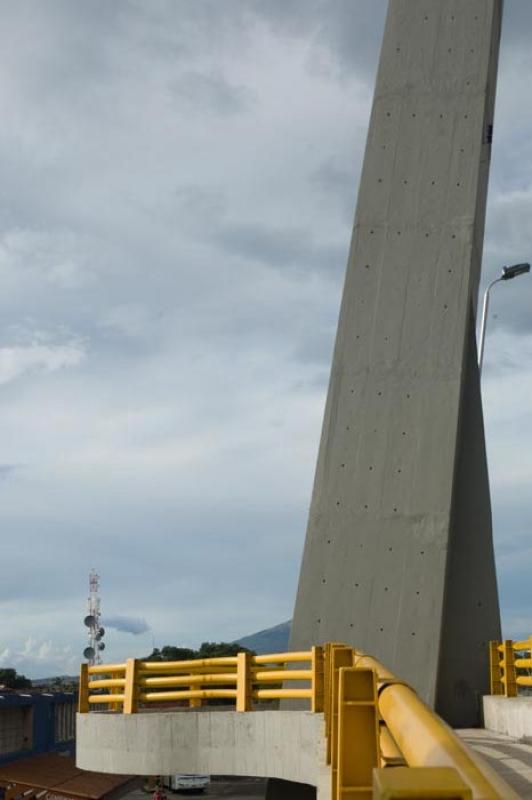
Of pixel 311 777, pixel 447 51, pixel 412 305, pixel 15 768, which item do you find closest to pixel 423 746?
pixel 311 777

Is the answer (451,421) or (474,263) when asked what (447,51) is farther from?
(451,421)

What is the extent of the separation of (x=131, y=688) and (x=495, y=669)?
4.99 meters

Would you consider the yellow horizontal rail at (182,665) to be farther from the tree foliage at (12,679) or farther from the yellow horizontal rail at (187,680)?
the tree foliage at (12,679)

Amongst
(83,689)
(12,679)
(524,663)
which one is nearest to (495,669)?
(524,663)

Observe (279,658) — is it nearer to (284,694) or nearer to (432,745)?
(284,694)

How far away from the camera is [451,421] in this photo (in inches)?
567

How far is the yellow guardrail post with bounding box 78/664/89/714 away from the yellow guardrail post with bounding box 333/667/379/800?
10.1 m

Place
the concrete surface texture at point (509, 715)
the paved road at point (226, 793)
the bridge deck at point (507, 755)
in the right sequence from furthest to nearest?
the paved road at point (226, 793), the concrete surface texture at point (509, 715), the bridge deck at point (507, 755)

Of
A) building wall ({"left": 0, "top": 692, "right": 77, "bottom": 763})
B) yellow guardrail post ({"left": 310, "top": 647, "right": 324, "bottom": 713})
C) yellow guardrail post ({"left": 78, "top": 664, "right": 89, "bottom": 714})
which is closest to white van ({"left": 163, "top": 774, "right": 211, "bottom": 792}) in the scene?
building wall ({"left": 0, "top": 692, "right": 77, "bottom": 763})

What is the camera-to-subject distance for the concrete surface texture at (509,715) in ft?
36.9

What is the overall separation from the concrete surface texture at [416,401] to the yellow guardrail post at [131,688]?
2.60 m

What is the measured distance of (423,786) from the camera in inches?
63.1

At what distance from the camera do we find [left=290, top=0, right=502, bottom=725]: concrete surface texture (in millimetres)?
14016

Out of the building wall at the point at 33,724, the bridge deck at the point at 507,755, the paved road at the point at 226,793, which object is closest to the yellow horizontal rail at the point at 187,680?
the bridge deck at the point at 507,755
